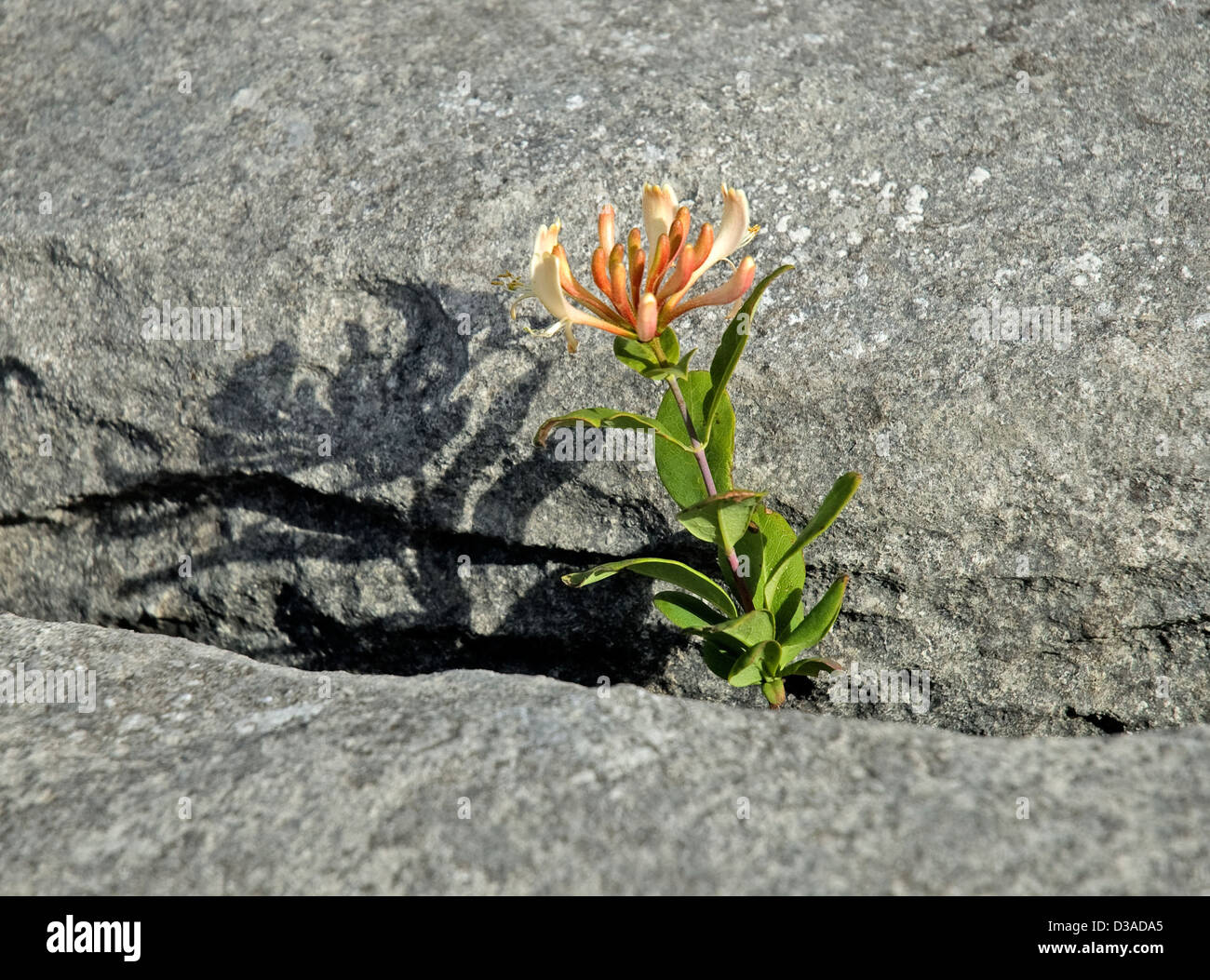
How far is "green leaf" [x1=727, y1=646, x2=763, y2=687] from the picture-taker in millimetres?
2104

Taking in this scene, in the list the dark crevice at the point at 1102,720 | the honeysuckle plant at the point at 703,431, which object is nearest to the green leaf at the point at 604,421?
the honeysuckle plant at the point at 703,431

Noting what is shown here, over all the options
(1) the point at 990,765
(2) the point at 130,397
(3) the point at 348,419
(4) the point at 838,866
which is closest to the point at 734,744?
(4) the point at 838,866

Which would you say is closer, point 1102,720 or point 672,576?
point 672,576

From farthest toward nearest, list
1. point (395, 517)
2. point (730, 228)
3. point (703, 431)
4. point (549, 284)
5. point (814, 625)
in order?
point (395, 517), point (814, 625), point (703, 431), point (730, 228), point (549, 284)

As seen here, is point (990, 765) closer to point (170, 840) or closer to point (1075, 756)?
point (1075, 756)

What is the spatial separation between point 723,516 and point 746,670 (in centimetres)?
37

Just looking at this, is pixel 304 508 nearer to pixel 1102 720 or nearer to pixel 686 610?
pixel 686 610

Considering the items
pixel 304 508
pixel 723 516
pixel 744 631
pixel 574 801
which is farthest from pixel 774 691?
pixel 304 508

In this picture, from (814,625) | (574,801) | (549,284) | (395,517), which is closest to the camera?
(574,801)

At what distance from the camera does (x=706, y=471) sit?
212cm

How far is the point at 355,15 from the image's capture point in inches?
122

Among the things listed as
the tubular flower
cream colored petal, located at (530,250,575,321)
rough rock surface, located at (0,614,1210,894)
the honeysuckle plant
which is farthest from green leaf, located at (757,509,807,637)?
cream colored petal, located at (530,250,575,321)

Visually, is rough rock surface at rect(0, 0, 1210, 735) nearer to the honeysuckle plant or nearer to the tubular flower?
the honeysuckle plant

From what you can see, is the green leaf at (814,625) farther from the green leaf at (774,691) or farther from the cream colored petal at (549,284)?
the cream colored petal at (549,284)
